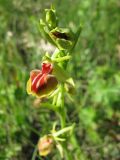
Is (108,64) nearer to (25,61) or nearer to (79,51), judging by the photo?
(79,51)

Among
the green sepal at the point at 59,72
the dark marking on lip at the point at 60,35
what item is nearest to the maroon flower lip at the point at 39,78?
the green sepal at the point at 59,72

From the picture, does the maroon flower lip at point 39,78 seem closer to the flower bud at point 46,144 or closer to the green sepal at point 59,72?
the green sepal at point 59,72

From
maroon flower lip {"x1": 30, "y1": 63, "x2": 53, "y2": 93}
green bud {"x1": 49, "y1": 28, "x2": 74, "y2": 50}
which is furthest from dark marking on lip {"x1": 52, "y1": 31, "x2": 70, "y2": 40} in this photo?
maroon flower lip {"x1": 30, "y1": 63, "x2": 53, "y2": 93}

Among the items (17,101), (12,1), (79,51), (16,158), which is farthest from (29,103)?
(12,1)

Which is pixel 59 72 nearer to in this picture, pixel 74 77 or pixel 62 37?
pixel 62 37

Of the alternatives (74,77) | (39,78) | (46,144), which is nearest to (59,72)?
(39,78)

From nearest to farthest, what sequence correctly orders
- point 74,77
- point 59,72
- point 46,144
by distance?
point 59,72 < point 46,144 < point 74,77
